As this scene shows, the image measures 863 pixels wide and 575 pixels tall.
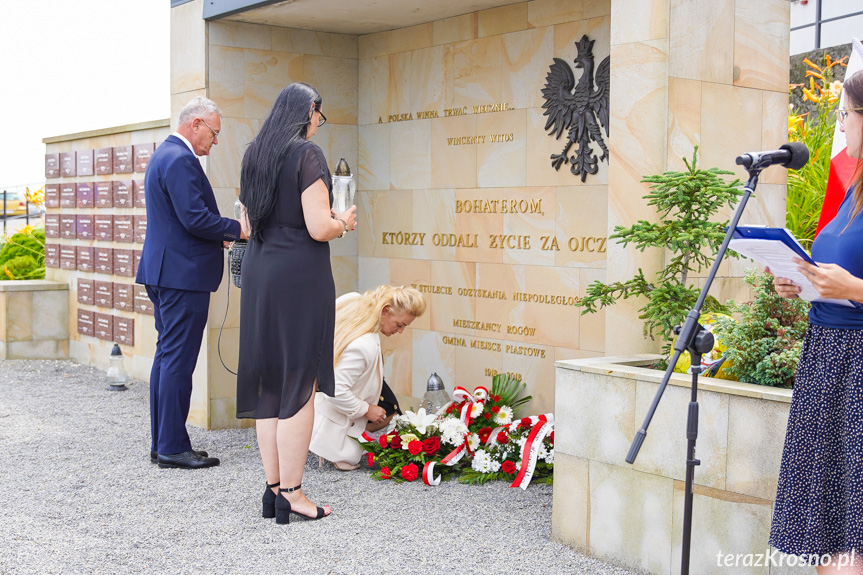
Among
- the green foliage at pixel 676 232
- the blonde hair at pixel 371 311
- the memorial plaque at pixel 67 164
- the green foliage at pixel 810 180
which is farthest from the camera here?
the memorial plaque at pixel 67 164

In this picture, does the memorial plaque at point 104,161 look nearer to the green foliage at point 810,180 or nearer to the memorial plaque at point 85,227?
the memorial plaque at point 85,227

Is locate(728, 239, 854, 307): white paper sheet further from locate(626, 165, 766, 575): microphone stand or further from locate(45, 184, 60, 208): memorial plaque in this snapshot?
locate(45, 184, 60, 208): memorial plaque

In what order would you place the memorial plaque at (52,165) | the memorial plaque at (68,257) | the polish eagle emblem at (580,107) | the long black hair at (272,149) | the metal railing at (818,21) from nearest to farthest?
the long black hair at (272,149) < the polish eagle emblem at (580,107) < the memorial plaque at (68,257) < the memorial plaque at (52,165) < the metal railing at (818,21)

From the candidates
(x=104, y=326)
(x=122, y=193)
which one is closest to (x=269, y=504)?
(x=122, y=193)

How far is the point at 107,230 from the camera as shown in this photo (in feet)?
28.8

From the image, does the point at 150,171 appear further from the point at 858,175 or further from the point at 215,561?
the point at 858,175

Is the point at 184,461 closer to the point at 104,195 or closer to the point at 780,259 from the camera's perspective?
the point at 780,259

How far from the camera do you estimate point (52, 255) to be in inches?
397

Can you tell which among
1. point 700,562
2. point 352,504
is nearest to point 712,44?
point 700,562

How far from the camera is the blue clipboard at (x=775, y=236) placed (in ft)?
8.05

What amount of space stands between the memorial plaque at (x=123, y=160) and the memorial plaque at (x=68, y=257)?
1.44m

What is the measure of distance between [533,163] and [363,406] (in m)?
1.96

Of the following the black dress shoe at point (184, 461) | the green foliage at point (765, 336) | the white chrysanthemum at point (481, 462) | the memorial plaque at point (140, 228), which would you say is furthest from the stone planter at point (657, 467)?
the memorial plaque at point (140, 228)

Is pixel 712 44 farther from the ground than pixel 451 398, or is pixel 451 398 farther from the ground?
pixel 712 44
